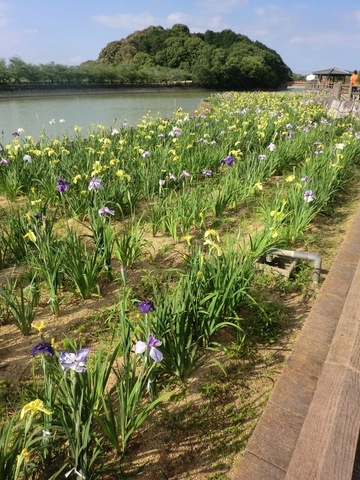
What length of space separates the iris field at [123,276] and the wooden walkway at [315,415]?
39 cm

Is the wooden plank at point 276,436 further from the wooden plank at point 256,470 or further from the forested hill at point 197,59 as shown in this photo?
the forested hill at point 197,59

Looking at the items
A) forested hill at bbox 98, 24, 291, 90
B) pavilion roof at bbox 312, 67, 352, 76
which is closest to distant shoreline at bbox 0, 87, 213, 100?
forested hill at bbox 98, 24, 291, 90

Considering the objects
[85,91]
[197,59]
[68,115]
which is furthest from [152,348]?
[197,59]

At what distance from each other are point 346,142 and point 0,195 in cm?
520

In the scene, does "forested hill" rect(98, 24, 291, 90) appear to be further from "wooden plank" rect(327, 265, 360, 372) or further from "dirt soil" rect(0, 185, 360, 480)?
"wooden plank" rect(327, 265, 360, 372)

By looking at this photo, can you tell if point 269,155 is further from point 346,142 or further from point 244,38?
point 244,38

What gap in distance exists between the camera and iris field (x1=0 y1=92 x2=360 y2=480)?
1.29 metres

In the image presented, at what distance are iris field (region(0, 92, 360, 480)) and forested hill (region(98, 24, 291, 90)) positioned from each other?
1900 inches

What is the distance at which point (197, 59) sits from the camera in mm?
57094

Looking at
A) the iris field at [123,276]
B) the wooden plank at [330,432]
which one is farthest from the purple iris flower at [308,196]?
the wooden plank at [330,432]

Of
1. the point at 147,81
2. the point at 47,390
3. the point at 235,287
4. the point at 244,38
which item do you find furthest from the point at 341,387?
the point at 244,38

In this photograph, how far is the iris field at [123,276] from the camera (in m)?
1.29

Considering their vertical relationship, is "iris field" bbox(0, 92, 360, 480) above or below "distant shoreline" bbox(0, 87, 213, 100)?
below

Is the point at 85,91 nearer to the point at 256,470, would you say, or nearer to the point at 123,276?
the point at 123,276
